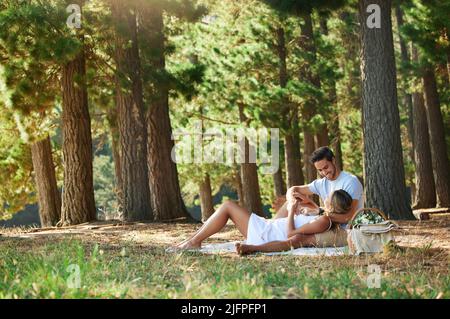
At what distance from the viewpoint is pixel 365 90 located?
1098cm

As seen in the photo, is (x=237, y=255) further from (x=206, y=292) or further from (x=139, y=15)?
(x=139, y=15)

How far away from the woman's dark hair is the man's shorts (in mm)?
230

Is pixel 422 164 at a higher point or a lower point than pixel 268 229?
higher

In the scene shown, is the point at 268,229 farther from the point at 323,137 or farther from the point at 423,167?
the point at 423,167

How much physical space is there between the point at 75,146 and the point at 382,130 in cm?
513

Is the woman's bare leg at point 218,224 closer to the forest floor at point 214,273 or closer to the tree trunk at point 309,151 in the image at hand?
the forest floor at point 214,273

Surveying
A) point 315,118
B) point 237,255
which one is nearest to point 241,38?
point 315,118

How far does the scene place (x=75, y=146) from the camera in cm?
1254

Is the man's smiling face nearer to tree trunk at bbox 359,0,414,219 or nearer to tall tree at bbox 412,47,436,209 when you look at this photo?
tree trunk at bbox 359,0,414,219

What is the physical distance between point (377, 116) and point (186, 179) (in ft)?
47.1

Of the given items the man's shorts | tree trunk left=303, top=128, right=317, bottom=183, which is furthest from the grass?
tree trunk left=303, top=128, right=317, bottom=183

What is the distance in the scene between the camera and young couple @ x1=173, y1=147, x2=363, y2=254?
23.6ft

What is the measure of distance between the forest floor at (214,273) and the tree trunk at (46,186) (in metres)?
7.36

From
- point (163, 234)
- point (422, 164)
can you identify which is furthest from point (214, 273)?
point (422, 164)
